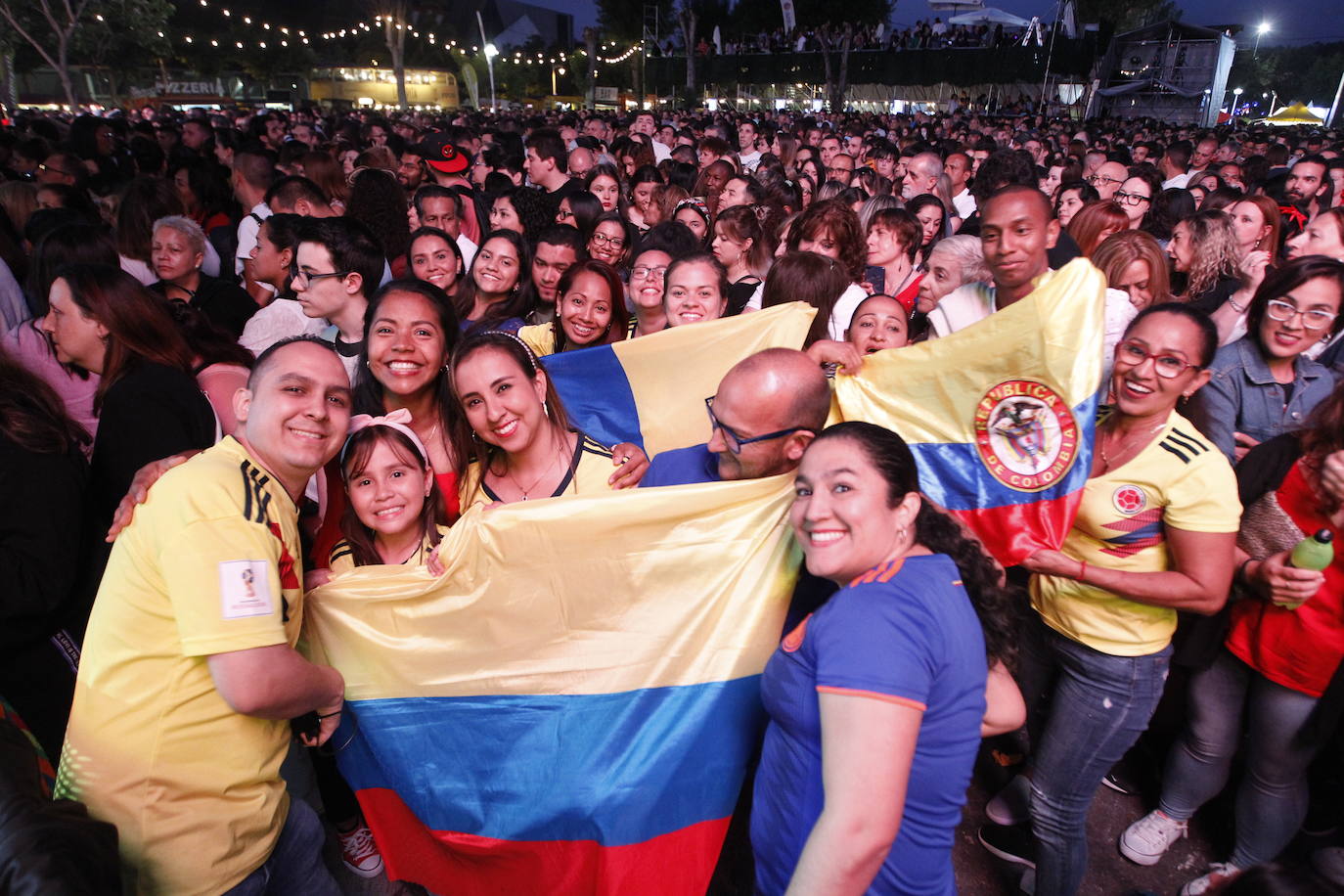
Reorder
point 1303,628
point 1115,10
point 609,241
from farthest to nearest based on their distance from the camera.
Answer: point 1115,10, point 609,241, point 1303,628

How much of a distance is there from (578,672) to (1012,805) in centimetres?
213

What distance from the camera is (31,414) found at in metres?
2.24

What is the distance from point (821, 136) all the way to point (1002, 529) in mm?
14493

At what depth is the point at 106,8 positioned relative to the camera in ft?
91.8

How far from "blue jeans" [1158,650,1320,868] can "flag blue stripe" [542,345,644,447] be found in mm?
2516

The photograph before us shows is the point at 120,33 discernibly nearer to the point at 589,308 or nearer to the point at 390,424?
Answer: the point at 589,308

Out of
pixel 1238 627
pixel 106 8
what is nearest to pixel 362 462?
pixel 1238 627

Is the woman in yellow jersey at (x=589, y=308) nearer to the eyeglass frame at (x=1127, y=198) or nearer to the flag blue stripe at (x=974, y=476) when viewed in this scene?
the flag blue stripe at (x=974, y=476)

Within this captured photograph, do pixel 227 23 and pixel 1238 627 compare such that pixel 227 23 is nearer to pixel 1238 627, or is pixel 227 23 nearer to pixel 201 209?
pixel 201 209

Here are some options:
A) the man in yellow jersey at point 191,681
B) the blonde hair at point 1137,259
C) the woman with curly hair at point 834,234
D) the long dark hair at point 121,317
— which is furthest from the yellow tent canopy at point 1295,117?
the man in yellow jersey at point 191,681

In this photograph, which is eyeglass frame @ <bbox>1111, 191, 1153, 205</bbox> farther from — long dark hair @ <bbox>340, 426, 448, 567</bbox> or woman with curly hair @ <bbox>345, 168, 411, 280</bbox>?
long dark hair @ <bbox>340, 426, 448, 567</bbox>

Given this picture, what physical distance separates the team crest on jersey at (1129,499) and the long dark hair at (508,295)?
332 centimetres

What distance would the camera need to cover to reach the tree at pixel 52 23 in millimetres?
23058

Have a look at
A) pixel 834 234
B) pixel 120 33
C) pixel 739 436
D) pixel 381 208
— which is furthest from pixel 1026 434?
pixel 120 33
